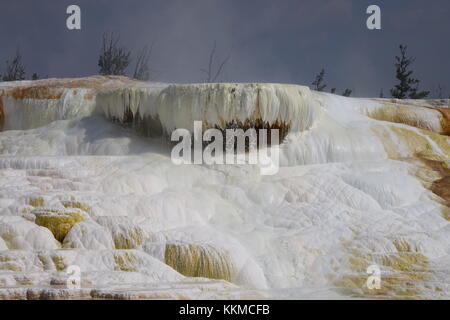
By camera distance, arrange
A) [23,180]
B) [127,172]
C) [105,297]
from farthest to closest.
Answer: [127,172]
[23,180]
[105,297]

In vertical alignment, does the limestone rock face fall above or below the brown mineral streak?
below

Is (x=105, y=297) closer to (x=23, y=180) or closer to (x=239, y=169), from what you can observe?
(x=23, y=180)

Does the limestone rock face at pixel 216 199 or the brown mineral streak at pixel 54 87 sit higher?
the brown mineral streak at pixel 54 87

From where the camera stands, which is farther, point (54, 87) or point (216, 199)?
point (54, 87)

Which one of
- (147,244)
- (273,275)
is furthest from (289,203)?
(147,244)

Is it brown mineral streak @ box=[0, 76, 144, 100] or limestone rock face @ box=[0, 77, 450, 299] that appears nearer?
limestone rock face @ box=[0, 77, 450, 299]

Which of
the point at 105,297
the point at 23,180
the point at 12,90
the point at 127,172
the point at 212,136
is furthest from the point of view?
the point at 12,90

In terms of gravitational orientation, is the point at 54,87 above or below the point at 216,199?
above

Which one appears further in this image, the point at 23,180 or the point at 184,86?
the point at 184,86

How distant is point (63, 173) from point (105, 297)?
2426 mm

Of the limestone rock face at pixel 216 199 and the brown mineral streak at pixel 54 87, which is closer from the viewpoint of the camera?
the limestone rock face at pixel 216 199

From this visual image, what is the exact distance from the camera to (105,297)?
4.22 meters

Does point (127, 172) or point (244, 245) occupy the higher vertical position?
point (127, 172)

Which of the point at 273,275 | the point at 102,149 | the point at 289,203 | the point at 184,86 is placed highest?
the point at 184,86
